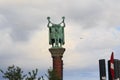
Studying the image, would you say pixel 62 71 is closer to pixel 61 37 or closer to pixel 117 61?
pixel 61 37

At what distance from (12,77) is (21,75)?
52.5 inches

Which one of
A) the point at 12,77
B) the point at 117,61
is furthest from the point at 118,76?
the point at 12,77

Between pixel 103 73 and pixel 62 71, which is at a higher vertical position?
pixel 62 71

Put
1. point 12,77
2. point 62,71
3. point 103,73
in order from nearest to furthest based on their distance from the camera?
point 103,73, point 12,77, point 62,71

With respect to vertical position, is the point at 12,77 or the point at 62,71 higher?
the point at 62,71

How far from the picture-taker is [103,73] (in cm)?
1474

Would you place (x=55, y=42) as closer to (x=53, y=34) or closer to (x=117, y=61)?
(x=53, y=34)

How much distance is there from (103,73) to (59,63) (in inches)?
3067

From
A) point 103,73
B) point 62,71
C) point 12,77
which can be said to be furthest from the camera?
point 62,71

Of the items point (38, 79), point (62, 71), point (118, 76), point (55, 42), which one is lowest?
point (118, 76)

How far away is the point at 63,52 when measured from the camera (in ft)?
304

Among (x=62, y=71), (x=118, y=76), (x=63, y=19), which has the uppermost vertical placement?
(x=63, y=19)

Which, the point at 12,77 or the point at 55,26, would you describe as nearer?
the point at 12,77

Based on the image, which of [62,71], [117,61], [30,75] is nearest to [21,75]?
[30,75]
